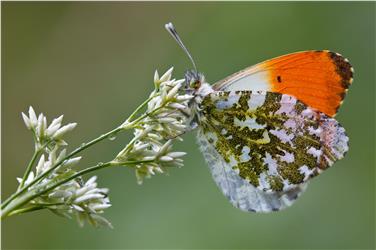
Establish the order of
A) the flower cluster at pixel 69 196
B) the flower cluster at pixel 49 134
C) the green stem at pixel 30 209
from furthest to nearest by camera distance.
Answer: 1. the flower cluster at pixel 49 134
2. the flower cluster at pixel 69 196
3. the green stem at pixel 30 209

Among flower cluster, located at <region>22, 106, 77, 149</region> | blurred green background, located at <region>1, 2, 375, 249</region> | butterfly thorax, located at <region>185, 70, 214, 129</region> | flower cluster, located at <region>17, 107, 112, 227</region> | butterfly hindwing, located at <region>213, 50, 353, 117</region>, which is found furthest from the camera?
blurred green background, located at <region>1, 2, 375, 249</region>

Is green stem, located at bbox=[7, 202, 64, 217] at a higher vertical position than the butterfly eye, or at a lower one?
lower

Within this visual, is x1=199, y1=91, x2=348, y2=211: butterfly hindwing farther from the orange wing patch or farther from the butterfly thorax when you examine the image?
the orange wing patch

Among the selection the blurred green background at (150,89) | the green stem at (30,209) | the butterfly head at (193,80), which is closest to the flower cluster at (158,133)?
the green stem at (30,209)

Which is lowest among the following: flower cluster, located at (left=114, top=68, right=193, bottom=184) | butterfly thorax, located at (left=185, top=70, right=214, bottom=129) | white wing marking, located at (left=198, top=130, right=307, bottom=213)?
white wing marking, located at (left=198, top=130, right=307, bottom=213)

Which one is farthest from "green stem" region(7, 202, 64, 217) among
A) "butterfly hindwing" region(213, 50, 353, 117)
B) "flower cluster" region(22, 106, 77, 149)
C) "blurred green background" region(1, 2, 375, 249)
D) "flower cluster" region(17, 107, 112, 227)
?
"blurred green background" region(1, 2, 375, 249)

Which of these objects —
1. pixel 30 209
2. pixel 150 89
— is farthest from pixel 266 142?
pixel 150 89

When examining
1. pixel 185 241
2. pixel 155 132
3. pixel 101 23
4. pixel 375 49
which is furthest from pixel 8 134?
pixel 155 132

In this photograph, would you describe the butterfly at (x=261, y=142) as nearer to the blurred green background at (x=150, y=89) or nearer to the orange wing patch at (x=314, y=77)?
the orange wing patch at (x=314, y=77)
